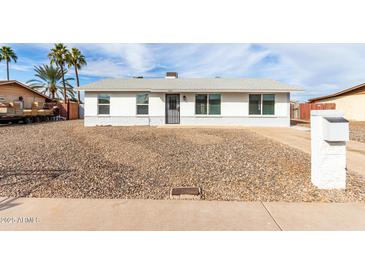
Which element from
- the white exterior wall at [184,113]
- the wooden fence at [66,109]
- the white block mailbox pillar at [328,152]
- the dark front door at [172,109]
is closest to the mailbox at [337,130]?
the white block mailbox pillar at [328,152]

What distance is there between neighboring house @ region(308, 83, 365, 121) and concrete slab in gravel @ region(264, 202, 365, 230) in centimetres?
2308

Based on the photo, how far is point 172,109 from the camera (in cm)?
1648

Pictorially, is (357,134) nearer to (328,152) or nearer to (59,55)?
(328,152)

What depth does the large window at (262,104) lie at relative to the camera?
15898mm

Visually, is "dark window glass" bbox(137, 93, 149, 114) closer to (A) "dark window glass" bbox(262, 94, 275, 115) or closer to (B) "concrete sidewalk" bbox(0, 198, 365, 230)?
(A) "dark window glass" bbox(262, 94, 275, 115)

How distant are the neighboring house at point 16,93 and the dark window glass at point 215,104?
18501 millimetres

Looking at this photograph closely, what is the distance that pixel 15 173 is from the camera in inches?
213

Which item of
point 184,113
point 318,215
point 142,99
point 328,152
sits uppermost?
point 142,99

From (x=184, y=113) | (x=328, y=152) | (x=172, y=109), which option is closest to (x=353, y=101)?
(x=184, y=113)

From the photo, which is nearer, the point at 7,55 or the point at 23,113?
the point at 23,113

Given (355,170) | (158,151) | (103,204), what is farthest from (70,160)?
(355,170)

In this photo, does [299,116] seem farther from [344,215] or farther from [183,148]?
[344,215]

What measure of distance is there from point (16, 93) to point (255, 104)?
78.8ft

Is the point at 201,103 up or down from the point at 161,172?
up
